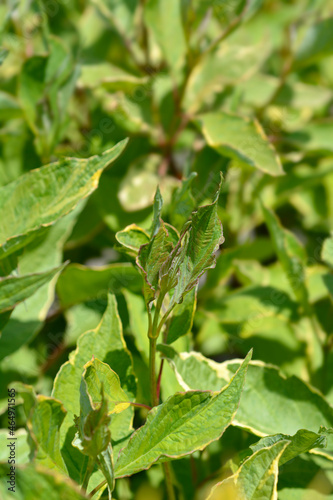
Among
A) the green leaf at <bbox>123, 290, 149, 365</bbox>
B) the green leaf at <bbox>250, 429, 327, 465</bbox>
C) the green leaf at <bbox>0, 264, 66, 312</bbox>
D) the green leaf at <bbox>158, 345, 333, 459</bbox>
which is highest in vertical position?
the green leaf at <bbox>0, 264, 66, 312</bbox>

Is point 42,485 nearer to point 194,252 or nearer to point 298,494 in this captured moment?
point 194,252

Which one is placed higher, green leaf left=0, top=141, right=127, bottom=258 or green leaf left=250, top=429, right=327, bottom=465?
green leaf left=0, top=141, right=127, bottom=258

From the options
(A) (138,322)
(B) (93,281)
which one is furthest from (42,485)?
(B) (93,281)

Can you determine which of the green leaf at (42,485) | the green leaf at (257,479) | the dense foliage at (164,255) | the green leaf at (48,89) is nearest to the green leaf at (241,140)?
the dense foliage at (164,255)

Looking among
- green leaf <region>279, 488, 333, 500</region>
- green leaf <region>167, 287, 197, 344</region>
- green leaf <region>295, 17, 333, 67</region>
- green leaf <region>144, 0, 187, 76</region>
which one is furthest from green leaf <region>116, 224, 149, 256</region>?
green leaf <region>295, 17, 333, 67</region>

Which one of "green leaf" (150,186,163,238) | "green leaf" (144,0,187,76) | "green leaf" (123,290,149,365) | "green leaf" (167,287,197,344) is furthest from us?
"green leaf" (144,0,187,76)

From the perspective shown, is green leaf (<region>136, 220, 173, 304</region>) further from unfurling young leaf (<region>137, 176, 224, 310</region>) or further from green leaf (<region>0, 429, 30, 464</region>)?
green leaf (<region>0, 429, 30, 464</region>)
